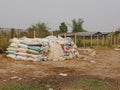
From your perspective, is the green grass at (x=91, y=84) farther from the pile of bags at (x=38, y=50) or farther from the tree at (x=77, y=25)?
the tree at (x=77, y=25)

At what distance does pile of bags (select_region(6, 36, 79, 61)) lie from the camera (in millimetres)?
12577

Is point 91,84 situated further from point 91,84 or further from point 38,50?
point 38,50

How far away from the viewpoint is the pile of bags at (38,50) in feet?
41.3

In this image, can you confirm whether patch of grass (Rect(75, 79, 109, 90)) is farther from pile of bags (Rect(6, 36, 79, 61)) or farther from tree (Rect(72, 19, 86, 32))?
tree (Rect(72, 19, 86, 32))

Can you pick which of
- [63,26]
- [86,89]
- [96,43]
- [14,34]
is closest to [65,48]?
[14,34]

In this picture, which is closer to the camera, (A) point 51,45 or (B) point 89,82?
(B) point 89,82

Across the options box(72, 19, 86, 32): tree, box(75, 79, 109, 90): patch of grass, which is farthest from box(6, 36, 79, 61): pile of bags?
box(72, 19, 86, 32): tree

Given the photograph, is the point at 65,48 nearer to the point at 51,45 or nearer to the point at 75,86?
the point at 51,45

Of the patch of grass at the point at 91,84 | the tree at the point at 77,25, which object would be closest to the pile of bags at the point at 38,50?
the patch of grass at the point at 91,84

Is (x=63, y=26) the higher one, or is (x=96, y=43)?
(x=63, y=26)

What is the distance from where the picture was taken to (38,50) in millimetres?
12641

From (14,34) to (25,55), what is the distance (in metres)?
6.75

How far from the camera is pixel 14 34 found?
19.0 metres

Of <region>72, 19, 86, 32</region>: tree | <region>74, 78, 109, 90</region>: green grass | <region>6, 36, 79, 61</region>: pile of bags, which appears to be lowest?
<region>74, 78, 109, 90</region>: green grass
